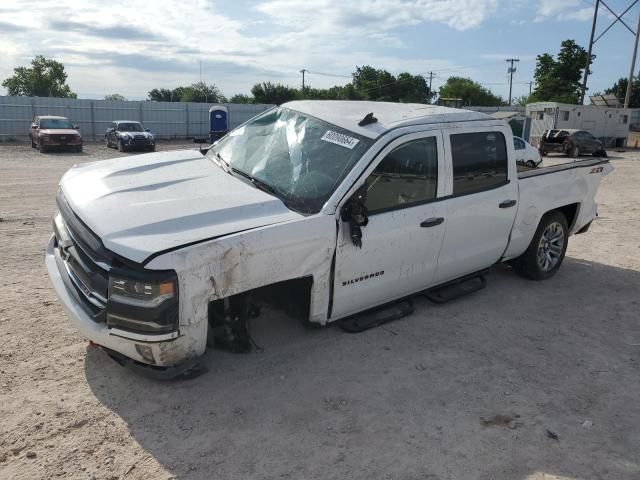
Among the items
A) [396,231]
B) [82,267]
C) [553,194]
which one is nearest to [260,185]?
[396,231]

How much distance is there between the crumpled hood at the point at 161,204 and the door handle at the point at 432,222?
3.98 ft

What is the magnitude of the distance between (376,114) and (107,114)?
32282mm

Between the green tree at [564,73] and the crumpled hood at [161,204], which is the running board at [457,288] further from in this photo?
the green tree at [564,73]

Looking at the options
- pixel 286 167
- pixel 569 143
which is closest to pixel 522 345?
pixel 286 167

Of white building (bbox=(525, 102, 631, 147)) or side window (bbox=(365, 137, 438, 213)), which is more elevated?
white building (bbox=(525, 102, 631, 147))

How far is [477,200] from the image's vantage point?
4.83 m

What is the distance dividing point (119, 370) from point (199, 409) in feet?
2.55

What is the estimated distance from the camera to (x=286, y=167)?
13.7 feet

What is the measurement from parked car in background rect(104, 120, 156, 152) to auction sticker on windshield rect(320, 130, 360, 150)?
22.4 meters

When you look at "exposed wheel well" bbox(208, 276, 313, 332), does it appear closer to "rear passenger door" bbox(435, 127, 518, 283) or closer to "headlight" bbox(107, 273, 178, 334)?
"headlight" bbox(107, 273, 178, 334)

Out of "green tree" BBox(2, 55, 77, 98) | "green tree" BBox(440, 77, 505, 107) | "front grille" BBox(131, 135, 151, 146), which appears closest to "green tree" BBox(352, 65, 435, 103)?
"green tree" BBox(440, 77, 505, 107)

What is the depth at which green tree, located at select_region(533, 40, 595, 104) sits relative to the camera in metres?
65.2

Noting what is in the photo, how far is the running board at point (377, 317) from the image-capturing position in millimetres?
4422

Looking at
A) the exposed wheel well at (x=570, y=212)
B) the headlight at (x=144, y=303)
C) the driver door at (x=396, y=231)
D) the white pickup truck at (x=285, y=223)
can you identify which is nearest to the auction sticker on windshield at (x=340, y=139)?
the white pickup truck at (x=285, y=223)
